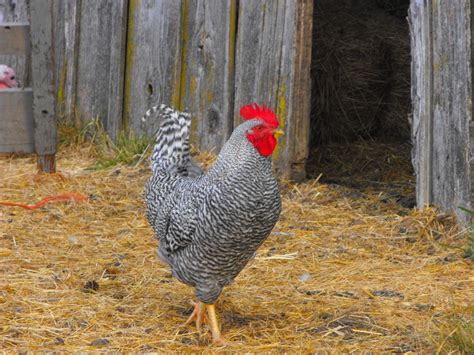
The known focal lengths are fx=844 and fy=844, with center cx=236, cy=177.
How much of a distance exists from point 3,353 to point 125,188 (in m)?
3.23

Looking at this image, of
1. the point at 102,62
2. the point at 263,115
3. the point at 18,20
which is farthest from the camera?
the point at 18,20

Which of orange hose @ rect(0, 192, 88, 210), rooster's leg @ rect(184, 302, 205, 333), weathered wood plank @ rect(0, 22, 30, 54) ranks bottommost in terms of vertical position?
rooster's leg @ rect(184, 302, 205, 333)

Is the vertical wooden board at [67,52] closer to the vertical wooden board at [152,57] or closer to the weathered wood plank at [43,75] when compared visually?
the vertical wooden board at [152,57]

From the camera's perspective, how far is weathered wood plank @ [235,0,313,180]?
6.46 metres

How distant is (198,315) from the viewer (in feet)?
14.3

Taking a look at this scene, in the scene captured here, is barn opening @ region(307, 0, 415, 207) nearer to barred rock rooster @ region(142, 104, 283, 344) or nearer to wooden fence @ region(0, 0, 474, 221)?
wooden fence @ region(0, 0, 474, 221)

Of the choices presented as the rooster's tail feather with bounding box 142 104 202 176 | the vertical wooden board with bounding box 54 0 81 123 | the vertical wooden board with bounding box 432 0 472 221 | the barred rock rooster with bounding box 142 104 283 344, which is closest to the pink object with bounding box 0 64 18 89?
the vertical wooden board with bounding box 54 0 81 123

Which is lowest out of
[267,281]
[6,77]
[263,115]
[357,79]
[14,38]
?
[267,281]

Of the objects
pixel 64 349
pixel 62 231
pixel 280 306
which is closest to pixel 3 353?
pixel 64 349

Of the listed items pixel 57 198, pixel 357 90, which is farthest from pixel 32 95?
pixel 357 90

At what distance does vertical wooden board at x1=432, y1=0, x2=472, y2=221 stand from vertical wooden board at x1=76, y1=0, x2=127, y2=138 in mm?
3371

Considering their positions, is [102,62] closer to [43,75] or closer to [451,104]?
[43,75]

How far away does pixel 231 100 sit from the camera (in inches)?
278

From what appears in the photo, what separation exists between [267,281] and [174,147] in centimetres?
103
